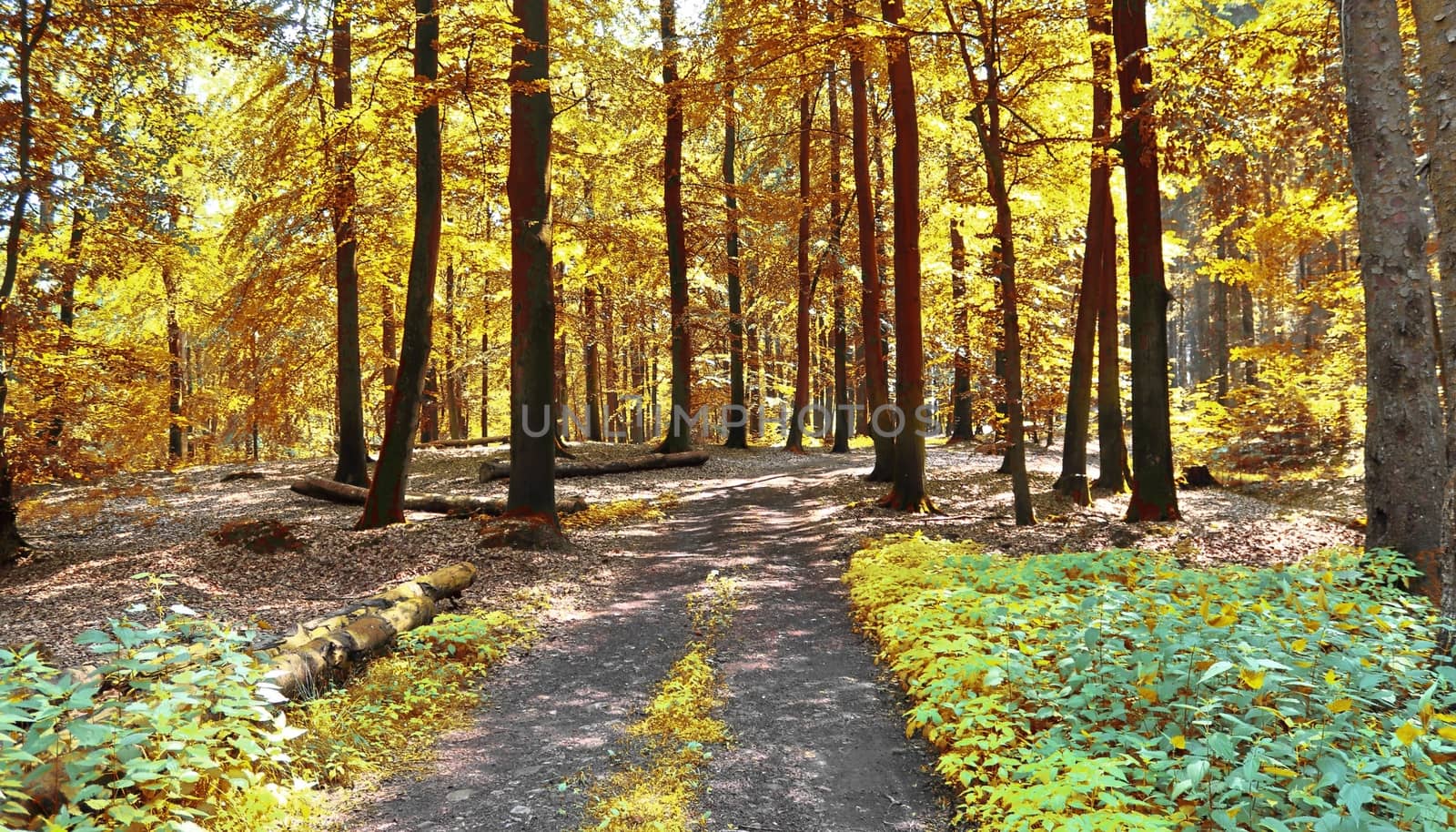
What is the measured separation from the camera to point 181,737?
314 centimetres

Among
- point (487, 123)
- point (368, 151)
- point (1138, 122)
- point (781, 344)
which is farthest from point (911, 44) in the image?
point (781, 344)

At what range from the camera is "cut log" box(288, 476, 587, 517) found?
12.1 m

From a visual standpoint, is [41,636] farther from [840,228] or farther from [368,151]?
[840,228]

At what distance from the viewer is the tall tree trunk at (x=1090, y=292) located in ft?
40.5

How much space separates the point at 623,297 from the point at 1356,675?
24065 mm

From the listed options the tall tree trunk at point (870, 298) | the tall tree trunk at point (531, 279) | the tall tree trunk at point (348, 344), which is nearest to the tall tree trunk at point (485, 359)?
the tall tree trunk at point (348, 344)

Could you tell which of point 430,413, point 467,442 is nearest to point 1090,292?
point 467,442

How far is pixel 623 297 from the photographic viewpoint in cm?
2600

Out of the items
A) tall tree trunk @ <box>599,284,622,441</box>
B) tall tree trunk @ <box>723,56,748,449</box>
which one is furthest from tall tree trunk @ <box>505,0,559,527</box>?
tall tree trunk @ <box>599,284,622,441</box>

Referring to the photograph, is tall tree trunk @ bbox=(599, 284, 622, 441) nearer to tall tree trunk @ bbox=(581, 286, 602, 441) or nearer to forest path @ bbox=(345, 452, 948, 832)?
tall tree trunk @ bbox=(581, 286, 602, 441)

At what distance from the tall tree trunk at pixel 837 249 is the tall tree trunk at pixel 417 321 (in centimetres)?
1048

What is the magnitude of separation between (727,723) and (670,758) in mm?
609

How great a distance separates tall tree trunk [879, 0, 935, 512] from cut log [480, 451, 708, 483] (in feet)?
25.3

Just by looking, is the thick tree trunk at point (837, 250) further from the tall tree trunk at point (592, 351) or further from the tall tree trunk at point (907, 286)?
the tall tree trunk at point (592, 351)
